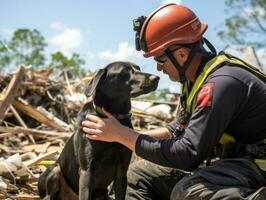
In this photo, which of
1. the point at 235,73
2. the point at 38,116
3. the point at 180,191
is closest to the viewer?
the point at 235,73

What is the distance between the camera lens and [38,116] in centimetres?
856

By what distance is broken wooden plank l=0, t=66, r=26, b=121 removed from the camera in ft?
24.9

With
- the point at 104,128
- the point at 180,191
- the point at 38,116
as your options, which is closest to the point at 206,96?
the point at 180,191

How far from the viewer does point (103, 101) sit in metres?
4.77

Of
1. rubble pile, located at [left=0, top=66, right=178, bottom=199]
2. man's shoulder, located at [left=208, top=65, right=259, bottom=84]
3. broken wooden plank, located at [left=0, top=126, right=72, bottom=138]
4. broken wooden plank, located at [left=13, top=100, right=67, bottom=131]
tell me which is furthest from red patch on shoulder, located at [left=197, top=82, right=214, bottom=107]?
broken wooden plank, located at [left=13, top=100, right=67, bottom=131]

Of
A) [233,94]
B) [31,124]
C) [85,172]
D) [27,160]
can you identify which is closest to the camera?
[233,94]

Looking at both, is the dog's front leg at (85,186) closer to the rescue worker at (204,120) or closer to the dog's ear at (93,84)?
the rescue worker at (204,120)

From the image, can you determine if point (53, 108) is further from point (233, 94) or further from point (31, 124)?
point (233, 94)

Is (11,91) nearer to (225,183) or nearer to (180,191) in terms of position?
(180,191)

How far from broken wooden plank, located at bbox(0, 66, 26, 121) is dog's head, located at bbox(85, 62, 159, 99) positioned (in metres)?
3.13

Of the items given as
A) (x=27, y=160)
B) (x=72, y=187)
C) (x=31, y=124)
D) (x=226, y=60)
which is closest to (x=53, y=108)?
(x=31, y=124)

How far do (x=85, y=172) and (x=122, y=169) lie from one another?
387 mm

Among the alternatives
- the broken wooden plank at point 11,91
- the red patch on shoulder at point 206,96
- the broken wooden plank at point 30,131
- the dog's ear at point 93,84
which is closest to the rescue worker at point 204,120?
the red patch on shoulder at point 206,96

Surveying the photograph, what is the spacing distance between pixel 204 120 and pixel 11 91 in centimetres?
512
